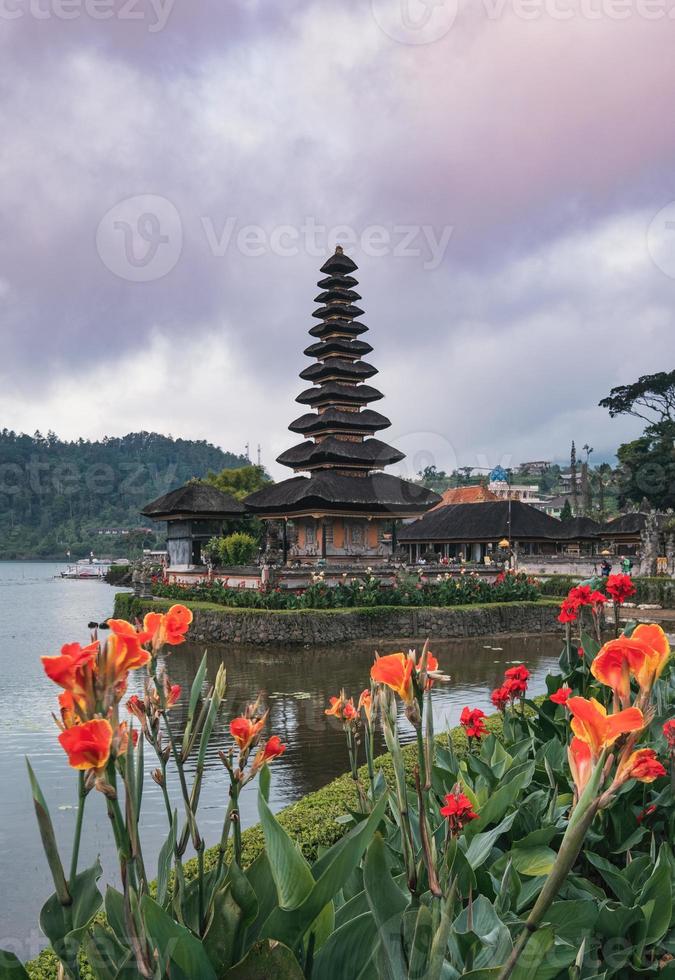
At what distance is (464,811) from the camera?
2199 mm

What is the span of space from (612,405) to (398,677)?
41.0 metres

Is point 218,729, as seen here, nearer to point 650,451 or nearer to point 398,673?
point 398,673

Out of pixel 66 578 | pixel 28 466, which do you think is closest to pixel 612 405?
pixel 66 578

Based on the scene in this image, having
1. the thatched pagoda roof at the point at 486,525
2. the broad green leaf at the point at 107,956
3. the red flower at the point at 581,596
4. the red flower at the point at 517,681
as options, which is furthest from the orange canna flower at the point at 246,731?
the thatched pagoda roof at the point at 486,525

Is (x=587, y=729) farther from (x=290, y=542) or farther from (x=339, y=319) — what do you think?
(x=290, y=542)

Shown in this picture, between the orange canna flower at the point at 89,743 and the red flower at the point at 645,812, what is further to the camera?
the red flower at the point at 645,812

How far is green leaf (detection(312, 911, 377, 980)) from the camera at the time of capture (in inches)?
57.2

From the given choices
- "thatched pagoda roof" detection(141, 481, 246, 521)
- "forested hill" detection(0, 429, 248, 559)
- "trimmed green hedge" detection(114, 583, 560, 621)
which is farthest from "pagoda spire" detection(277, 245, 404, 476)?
"forested hill" detection(0, 429, 248, 559)

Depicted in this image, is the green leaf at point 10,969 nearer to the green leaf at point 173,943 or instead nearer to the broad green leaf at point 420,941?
the green leaf at point 173,943

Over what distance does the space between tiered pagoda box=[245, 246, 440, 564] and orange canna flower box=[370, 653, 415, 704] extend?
23.1 metres

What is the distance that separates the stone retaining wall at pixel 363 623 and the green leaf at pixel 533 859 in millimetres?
16470

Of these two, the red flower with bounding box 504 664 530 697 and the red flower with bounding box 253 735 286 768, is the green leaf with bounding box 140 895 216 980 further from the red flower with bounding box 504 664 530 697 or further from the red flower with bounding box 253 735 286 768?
the red flower with bounding box 504 664 530 697

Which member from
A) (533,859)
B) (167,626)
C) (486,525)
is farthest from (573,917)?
(486,525)

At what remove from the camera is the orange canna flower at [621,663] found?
1232mm
